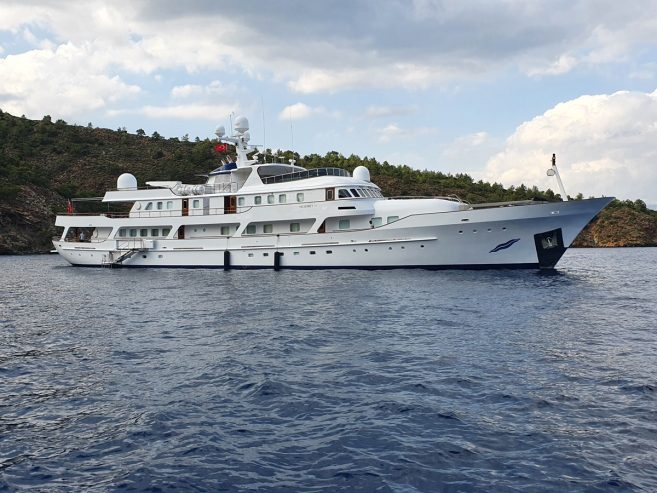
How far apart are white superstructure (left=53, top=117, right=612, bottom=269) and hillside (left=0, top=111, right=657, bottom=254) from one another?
123ft

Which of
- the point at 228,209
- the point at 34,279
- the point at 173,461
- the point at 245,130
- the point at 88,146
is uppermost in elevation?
the point at 88,146

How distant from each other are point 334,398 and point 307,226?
2835cm

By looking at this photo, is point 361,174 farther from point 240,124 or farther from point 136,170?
point 136,170

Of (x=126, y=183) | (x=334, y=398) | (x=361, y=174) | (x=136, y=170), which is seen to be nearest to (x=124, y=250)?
(x=126, y=183)

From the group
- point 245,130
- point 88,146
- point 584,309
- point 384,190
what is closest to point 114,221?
point 245,130

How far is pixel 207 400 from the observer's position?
1028cm

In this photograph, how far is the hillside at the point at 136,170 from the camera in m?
80.9

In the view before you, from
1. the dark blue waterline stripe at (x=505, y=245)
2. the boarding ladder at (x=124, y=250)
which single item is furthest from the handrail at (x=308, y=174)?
the boarding ladder at (x=124, y=250)

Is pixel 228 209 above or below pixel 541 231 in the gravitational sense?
above

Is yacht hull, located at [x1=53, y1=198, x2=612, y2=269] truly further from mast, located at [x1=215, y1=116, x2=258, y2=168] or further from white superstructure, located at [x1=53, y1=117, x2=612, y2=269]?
mast, located at [x1=215, y1=116, x2=258, y2=168]

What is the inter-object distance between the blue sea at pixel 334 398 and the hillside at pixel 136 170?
67.4 m

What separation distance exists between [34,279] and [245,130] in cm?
2028

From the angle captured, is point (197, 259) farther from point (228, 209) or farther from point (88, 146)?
point (88, 146)

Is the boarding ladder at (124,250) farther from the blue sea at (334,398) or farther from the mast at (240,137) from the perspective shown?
the blue sea at (334,398)
